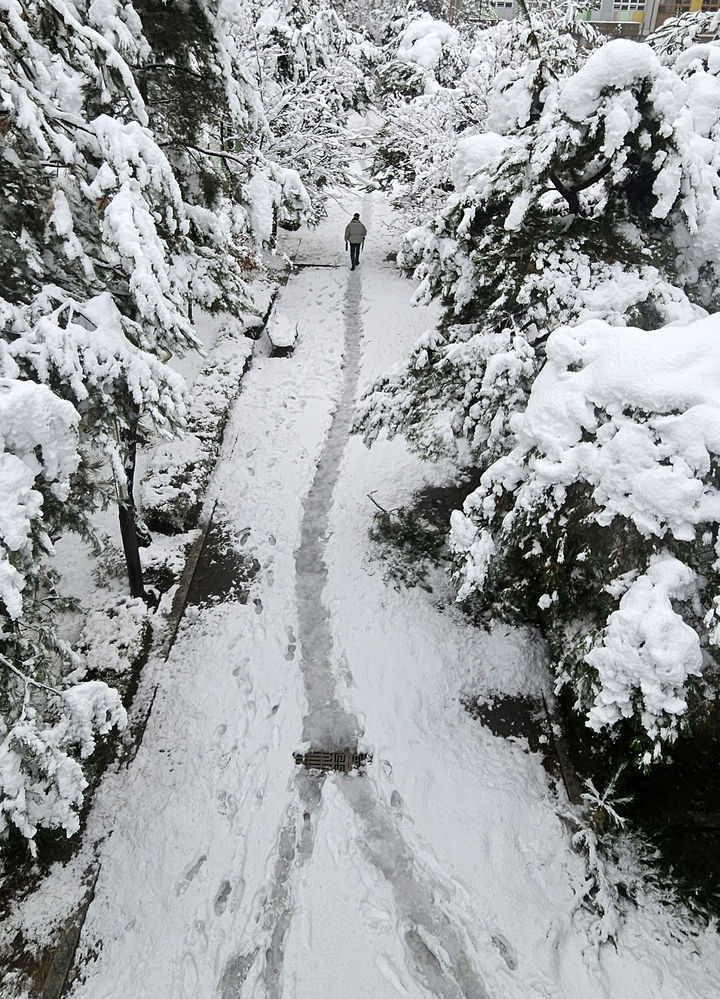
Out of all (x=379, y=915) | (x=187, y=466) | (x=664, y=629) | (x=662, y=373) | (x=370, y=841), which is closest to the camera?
(x=664, y=629)

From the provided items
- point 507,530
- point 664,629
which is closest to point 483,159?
point 507,530

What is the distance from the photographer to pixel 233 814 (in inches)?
234

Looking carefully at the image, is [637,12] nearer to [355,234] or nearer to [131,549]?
[355,234]

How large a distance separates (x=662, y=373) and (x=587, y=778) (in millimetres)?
3991

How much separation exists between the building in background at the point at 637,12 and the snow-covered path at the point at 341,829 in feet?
155

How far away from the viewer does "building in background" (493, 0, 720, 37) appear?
40.5 metres

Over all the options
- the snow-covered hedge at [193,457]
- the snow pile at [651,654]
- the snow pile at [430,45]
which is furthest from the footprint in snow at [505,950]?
the snow pile at [430,45]

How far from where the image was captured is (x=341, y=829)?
5.82 metres

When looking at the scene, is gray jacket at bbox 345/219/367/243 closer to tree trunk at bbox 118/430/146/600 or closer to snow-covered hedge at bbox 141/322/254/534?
snow-covered hedge at bbox 141/322/254/534

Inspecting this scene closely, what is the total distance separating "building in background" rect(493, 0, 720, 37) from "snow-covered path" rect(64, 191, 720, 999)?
155 ft

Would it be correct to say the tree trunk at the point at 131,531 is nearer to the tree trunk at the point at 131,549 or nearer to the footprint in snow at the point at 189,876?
the tree trunk at the point at 131,549

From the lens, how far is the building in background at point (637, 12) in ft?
133

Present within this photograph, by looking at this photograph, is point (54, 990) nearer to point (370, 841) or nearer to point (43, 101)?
point (370, 841)

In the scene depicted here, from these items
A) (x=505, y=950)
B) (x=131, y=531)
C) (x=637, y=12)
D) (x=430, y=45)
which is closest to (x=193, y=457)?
(x=131, y=531)
